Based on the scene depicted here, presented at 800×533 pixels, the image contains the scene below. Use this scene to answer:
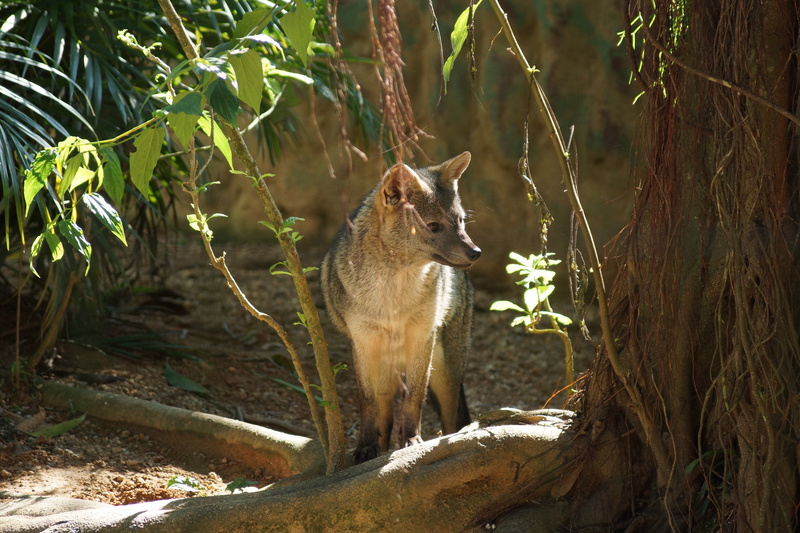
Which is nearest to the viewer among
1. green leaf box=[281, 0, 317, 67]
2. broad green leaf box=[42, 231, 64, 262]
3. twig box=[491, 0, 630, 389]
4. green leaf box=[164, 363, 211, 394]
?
green leaf box=[281, 0, 317, 67]

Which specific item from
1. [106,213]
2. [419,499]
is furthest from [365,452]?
[106,213]

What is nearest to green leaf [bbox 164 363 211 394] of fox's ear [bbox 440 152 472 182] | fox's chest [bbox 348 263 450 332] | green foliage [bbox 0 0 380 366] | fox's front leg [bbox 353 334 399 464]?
green foliage [bbox 0 0 380 366]

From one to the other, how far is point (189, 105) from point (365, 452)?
2.57 m

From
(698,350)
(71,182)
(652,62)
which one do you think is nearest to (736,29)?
(652,62)

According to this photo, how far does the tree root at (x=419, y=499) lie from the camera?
2.90 meters

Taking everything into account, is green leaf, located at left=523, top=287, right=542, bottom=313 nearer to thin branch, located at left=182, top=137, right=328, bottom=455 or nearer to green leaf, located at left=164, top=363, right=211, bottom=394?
thin branch, located at left=182, top=137, right=328, bottom=455

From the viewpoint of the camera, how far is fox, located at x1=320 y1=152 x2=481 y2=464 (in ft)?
13.8

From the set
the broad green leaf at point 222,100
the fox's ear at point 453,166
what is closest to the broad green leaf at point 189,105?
the broad green leaf at point 222,100

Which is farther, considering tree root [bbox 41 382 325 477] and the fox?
the fox

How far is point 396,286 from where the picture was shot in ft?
13.9

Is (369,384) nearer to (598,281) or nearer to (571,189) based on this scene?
(598,281)

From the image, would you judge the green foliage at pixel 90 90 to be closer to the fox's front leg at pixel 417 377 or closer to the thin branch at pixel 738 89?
the fox's front leg at pixel 417 377

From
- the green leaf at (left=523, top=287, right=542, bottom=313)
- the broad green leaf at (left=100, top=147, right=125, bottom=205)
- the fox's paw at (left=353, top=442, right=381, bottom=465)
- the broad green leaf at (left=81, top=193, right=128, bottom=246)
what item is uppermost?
the broad green leaf at (left=100, top=147, right=125, bottom=205)

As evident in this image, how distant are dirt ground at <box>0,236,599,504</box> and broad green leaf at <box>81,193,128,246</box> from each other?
4.95 ft
